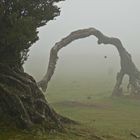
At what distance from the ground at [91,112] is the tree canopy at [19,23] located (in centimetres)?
419

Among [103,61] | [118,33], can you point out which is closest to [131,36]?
[118,33]

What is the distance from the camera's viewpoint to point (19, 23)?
73.7 ft

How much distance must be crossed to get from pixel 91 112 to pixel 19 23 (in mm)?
20908

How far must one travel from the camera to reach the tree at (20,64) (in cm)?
2238

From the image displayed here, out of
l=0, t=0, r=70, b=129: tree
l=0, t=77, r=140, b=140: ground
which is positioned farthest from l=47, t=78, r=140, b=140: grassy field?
l=0, t=0, r=70, b=129: tree

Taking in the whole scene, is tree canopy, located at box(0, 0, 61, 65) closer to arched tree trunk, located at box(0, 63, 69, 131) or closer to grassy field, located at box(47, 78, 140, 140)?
arched tree trunk, located at box(0, 63, 69, 131)

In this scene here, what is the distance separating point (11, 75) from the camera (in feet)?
80.8

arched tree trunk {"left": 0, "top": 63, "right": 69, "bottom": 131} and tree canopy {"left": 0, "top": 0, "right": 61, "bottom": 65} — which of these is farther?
tree canopy {"left": 0, "top": 0, "right": 61, "bottom": 65}

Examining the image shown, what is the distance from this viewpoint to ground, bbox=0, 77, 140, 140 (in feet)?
76.7

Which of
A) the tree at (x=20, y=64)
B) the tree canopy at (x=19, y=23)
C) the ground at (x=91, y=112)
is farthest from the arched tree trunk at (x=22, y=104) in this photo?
the tree canopy at (x=19, y=23)

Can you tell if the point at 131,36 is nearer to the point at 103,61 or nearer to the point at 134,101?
the point at 103,61

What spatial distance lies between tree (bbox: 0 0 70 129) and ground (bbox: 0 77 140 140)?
3.26 feet

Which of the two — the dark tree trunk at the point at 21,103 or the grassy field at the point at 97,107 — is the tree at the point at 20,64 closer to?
the dark tree trunk at the point at 21,103

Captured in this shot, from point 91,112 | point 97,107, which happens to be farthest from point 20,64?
point 97,107
